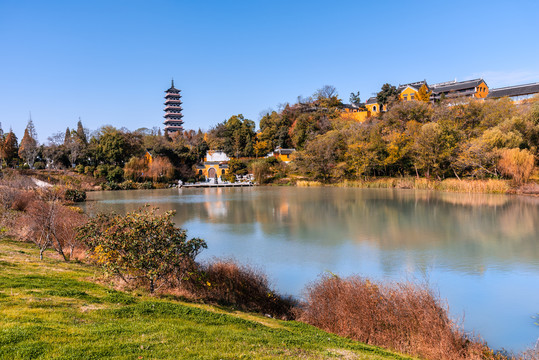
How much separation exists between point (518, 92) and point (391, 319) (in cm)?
4923

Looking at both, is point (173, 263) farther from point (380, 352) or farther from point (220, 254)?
point (220, 254)

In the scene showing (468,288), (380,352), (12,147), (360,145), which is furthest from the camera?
(12,147)

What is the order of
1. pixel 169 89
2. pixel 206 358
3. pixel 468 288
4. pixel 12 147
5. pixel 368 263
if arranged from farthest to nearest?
pixel 169 89 → pixel 12 147 → pixel 368 263 → pixel 468 288 → pixel 206 358

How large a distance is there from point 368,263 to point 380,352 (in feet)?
16.3

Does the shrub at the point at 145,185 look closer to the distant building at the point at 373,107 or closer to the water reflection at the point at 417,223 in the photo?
the water reflection at the point at 417,223

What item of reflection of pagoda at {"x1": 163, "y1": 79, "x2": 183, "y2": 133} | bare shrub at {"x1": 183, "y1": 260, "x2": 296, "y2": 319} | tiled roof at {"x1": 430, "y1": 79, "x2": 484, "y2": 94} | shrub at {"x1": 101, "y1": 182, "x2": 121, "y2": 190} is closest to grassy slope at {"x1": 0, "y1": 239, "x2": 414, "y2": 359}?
bare shrub at {"x1": 183, "y1": 260, "x2": 296, "y2": 319}

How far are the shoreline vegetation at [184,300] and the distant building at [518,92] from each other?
44815 mm

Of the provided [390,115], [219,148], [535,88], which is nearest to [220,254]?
[390,115]

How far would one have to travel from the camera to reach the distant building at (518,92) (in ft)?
134

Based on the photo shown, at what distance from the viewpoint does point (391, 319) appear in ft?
16.3

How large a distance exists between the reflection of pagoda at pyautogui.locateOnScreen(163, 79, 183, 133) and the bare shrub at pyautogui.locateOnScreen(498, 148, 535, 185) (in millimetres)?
64038

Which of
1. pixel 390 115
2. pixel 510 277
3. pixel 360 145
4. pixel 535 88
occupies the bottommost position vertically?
pixel 510 277

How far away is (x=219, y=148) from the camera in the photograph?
1982 inches

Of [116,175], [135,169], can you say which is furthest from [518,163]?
[116,175]
